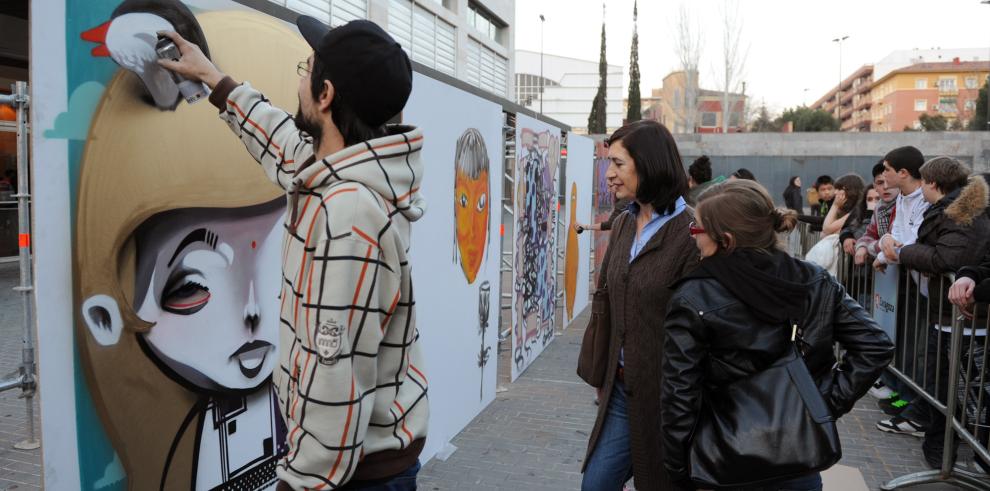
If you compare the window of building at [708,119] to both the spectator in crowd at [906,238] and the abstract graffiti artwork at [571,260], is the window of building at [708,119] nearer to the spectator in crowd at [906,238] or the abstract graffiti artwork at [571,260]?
the abstract graffiti artwork at [571,260]

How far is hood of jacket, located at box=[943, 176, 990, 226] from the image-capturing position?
15.3 ft

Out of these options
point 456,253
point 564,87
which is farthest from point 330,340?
point 564,87

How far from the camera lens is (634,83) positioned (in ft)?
168

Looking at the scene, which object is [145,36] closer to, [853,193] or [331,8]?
[853,193]

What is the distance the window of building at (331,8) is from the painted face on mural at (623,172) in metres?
12.2

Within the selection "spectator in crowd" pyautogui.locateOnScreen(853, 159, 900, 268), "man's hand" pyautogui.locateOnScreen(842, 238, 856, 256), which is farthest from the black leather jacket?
"man's hand" pyautogui.locateOnScreen(842, 238, 856, 256)

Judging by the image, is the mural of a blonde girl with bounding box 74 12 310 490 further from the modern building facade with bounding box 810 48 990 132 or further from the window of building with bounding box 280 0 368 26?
the modern building facade with bounding box 810 48 990 132

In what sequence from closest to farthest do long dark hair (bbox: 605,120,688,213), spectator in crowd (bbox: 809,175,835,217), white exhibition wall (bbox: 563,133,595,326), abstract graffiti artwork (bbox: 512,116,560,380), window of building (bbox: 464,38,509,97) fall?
1. long dark hair (bbox: 605,120,688,213)
2. abstract graffiti artwork (bbox: 512,116,560,380)
3. white exhibition wall (bbox: 563,133,595,326)
4. spectator in crowd (bbox: 809,175,835,217)
5. window of building (bbox: 464,38,509,97)

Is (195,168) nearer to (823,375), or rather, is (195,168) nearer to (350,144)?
(350,144)

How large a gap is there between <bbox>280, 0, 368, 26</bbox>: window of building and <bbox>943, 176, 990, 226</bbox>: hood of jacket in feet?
39.1

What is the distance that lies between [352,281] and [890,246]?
5355 mm

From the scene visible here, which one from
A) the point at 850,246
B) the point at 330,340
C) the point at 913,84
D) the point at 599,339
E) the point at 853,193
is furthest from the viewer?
the point at 913,84

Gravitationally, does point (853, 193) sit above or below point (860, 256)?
above

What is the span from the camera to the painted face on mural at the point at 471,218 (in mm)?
5109
